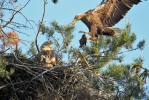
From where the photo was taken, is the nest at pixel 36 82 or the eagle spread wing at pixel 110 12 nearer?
the nest at pixel 36 82

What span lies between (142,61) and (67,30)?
3.44 m

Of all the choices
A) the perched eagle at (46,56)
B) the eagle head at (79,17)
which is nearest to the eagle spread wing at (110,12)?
the eagle head at (79,17)

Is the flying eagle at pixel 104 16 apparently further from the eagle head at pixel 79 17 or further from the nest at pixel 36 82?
the nest at pixel 36 82

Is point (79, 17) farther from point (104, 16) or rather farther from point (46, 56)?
point (46, 56)

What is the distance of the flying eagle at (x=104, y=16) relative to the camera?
23.3 ft

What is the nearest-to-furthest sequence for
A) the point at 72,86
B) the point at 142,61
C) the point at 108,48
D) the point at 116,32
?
the point at 142,61 < the point at 72,86 < the point at 116,32 < the point at 108,48

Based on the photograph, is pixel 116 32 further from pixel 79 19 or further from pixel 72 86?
pixel 72 86

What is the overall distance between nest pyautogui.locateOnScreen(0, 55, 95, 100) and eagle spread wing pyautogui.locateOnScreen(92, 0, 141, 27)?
116 centimetres

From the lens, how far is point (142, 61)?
15.2ft

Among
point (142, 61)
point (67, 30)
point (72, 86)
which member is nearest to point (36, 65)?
point (72, 86)

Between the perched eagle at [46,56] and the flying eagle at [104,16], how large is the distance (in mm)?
794

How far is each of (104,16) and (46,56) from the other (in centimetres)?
128

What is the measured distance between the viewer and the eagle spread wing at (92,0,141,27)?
23.3 ft

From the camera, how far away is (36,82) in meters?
6.69
